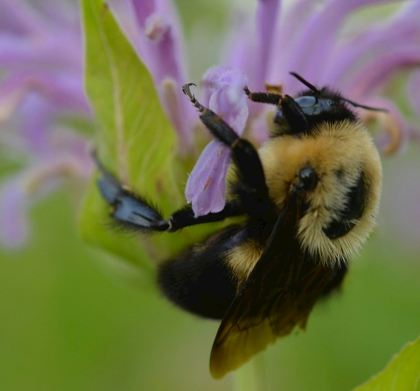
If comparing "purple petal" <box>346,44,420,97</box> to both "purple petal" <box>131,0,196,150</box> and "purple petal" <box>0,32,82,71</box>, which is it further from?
"purple petal" <box>0,32,82,71</box>

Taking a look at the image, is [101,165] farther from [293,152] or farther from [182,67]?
[293,152]

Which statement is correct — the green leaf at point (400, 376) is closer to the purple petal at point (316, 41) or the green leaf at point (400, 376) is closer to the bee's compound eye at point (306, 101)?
the bee's compound eye at point (306, 101)

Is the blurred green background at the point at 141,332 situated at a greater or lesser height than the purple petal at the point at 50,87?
lesser

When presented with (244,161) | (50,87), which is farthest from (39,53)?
(244,161)

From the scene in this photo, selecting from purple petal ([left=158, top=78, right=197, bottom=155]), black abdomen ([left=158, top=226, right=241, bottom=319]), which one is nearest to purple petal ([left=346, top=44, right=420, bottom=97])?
purple petal ([left=158, top=78, right=197, bottom=155])

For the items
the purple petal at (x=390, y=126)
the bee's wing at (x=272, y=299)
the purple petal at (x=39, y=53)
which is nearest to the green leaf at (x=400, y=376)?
the bee's wing at (x=272, y=299)

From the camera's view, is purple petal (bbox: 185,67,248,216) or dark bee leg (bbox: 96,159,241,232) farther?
dark bee leg (bbox: 96,159,241,232)
